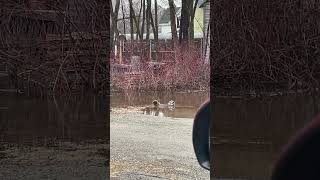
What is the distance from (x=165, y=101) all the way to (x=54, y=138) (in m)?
0.93

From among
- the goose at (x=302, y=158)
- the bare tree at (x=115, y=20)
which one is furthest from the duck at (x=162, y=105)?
the goose at (x=302, y=158)

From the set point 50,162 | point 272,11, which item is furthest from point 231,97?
point 50,162

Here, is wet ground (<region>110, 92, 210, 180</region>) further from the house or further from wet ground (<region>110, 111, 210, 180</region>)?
the house

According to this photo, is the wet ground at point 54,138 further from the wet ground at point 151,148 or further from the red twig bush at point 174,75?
the red twig bush at point 174,75

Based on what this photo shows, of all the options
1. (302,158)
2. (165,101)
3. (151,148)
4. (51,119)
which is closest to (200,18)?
(165,101)

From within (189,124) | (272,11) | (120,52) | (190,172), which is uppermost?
(272,11)

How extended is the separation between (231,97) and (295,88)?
18.1 inches

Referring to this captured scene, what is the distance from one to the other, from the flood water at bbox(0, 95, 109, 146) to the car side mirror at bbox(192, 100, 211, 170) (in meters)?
0.72

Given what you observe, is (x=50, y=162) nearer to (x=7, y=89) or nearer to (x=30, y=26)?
(x=7, y=89)

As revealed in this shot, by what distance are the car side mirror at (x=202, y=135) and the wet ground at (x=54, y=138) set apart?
703mm

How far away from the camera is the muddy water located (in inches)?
146

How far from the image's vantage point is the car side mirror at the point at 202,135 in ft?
12.0

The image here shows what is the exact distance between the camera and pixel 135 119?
387 cm

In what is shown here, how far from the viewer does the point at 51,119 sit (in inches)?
158
